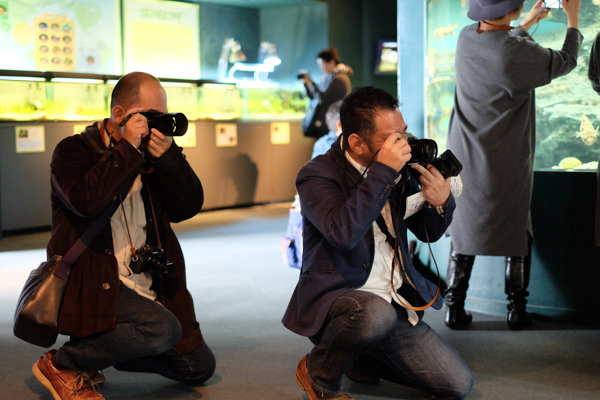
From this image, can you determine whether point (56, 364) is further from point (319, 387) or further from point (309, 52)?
point (309, 52)

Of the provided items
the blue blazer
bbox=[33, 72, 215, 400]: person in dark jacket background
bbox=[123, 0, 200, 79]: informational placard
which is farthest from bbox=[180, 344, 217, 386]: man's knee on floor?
bbox=[123, 0, 200, 79]: informational placard

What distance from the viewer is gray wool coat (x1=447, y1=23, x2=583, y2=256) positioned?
299 cm

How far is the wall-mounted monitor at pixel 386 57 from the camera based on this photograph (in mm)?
9539

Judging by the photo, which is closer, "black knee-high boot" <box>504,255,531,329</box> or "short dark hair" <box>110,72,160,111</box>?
"short dark hair" <box>110,72,160,111</box>

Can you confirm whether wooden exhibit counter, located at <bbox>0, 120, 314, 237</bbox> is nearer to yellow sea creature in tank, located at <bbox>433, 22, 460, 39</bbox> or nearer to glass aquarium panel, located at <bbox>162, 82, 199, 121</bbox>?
glass aquarium panel, located at <bbox>162, 82, 199, 121</bbox>

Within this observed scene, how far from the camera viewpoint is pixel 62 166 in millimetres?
2207

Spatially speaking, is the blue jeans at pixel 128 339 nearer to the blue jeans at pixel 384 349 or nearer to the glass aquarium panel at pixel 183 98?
the blue jeans at pixel 384 349

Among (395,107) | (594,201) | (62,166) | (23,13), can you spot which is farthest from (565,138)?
(23,13)

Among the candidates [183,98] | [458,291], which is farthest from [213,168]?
[458,291]

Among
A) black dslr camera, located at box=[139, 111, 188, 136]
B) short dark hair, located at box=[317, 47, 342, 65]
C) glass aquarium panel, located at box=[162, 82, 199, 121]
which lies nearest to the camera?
black dslr camera, located at box=[139, 111, 188, 136]

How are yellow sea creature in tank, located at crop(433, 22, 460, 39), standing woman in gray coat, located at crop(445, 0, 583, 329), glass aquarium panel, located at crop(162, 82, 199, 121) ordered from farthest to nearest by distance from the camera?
glass aquarium panel, located at crop(162, 82, 199, 121), yellow sea creature in tank, located at crop(433, 22, 460, 39), standing woman in gray coat, located at crop(445, 0, 583, 329)

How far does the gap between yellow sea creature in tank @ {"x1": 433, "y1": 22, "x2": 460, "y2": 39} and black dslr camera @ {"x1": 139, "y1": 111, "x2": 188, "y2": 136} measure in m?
2.04

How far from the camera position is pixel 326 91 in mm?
6246

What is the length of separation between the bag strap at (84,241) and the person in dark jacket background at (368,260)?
2.15 ft
